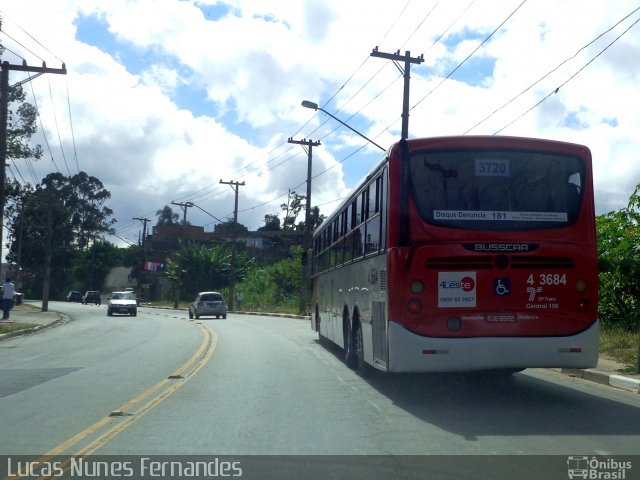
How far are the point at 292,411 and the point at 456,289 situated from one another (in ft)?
8.49

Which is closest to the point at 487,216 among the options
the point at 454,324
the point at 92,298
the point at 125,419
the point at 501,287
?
the point at 501,287

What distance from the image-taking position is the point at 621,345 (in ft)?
51.6

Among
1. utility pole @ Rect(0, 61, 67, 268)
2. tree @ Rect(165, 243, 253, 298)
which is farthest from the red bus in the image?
tree @ Rect(165, 243, 253, 298)

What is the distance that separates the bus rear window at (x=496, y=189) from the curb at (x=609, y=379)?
3041 mm

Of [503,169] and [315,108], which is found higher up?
[315,108]

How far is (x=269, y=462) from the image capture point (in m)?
6.88

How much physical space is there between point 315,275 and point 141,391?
1008cm

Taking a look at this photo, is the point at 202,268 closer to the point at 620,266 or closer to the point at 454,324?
the point at 620,266

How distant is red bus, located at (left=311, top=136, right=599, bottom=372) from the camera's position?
382 inches

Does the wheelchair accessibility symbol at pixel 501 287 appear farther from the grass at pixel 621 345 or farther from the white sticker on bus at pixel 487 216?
the grass at pixel 621 345

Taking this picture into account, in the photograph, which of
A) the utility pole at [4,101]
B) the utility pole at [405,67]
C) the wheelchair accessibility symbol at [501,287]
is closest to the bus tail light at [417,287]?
the wheelchair accessibility symbol at [501,287]

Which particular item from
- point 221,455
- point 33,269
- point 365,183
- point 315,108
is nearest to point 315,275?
point 315,108

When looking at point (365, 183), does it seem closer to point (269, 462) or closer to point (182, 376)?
point (182, 376)

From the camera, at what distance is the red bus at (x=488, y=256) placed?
9.70m
